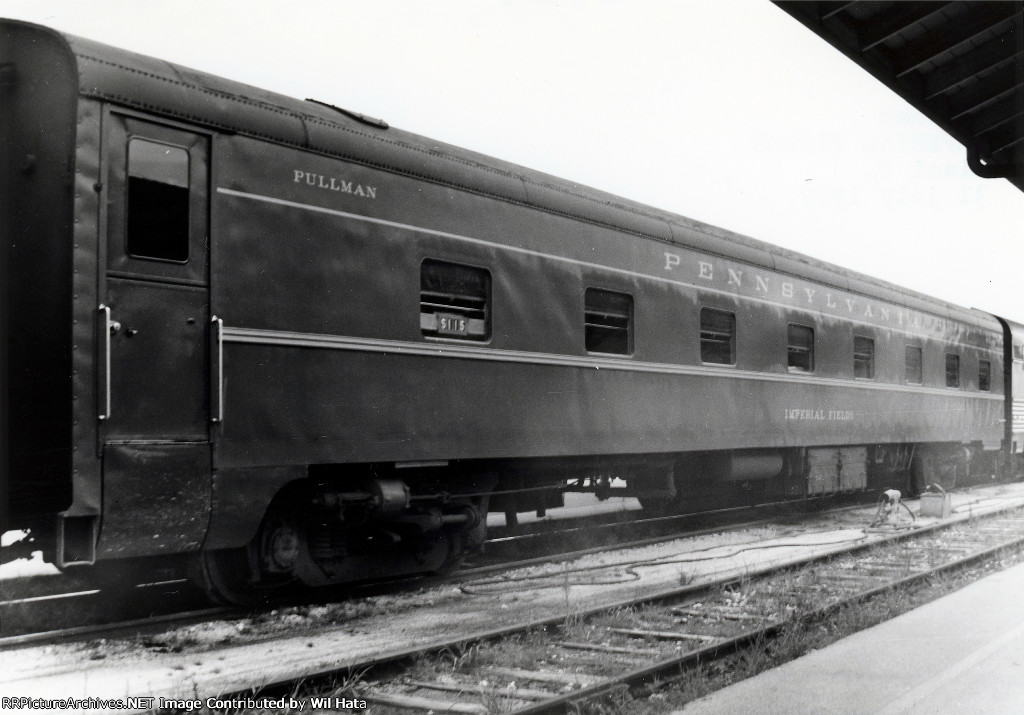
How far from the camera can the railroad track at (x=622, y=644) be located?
4.84 m

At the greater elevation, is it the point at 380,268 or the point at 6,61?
the point at 6,61

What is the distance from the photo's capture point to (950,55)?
173 inches

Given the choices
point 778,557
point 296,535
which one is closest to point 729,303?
point 778,557

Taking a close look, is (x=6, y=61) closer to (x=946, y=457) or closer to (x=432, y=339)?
(x=432, y=339)

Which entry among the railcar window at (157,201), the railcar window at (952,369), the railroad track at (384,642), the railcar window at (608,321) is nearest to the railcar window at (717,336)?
the railcar window at (608,321)

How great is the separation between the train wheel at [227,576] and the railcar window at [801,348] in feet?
25.5

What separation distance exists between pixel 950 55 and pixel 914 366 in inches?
484

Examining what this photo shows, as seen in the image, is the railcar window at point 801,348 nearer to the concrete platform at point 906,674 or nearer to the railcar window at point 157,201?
the concrete platform at point 906,674

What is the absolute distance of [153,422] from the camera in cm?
584

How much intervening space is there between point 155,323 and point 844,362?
1016cm

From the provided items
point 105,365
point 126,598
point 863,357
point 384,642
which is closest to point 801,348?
point 863,357

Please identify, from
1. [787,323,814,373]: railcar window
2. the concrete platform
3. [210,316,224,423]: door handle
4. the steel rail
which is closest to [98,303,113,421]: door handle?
[210,316,224,423]: door handle

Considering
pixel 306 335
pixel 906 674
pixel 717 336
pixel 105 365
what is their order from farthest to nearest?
1. pixel 717 336
2. pixel 306 335
3. pixel 105 365
4. pixel 906 674

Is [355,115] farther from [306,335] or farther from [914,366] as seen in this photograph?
[914,366]
